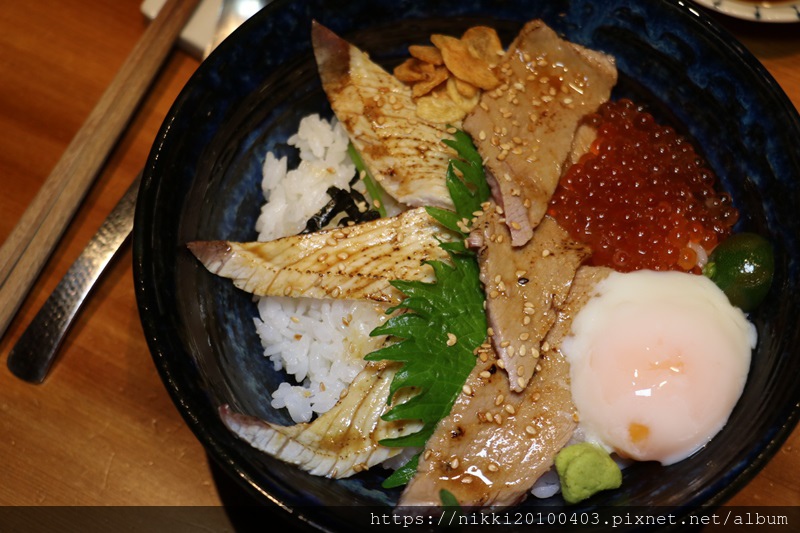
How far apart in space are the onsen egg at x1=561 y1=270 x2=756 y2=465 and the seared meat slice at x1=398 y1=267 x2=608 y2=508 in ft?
0.27

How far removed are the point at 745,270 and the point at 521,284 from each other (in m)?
0.77

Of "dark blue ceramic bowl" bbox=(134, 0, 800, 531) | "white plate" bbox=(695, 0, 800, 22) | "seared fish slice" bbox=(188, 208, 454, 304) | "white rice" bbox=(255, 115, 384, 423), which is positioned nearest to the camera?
"dark blue ceramic bowl" bbox=(134, 0, 800, 531)

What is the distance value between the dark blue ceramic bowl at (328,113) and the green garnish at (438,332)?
1.04 feet

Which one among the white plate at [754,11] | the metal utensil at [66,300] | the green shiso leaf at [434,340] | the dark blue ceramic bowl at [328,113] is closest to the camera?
the dark blue ceramic bowl at [328,113]

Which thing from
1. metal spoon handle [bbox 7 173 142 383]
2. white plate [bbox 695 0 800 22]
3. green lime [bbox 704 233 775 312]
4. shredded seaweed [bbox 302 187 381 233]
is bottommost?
metal spoon handle [bbox 7 173 142 383]

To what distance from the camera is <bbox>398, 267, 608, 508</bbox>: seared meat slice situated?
2035 mm

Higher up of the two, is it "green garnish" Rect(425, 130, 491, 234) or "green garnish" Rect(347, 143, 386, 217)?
"green garnish" Rect(425, 130, 491, 234)

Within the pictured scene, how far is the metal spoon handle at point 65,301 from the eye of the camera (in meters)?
2.51

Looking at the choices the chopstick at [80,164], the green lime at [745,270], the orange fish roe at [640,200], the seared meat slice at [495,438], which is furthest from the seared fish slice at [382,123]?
the green lime at [745,270]

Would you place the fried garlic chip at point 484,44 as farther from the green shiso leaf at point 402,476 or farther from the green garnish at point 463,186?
the green shiso leaf at point 402,476

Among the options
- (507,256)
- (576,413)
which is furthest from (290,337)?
(576,413)

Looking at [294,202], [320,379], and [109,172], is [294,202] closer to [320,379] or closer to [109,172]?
[320,379]

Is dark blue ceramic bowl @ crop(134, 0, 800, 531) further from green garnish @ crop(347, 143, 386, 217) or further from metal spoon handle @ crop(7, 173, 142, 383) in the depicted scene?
metal spoon handle @ crop(7, 173, 142, 383)

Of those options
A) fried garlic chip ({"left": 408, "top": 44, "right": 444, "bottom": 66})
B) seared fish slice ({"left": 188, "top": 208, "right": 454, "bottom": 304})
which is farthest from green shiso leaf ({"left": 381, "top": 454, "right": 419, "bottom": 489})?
fried garlic chip ({"left": 408, "top": 44, "right": 444, "bottom": 66})
